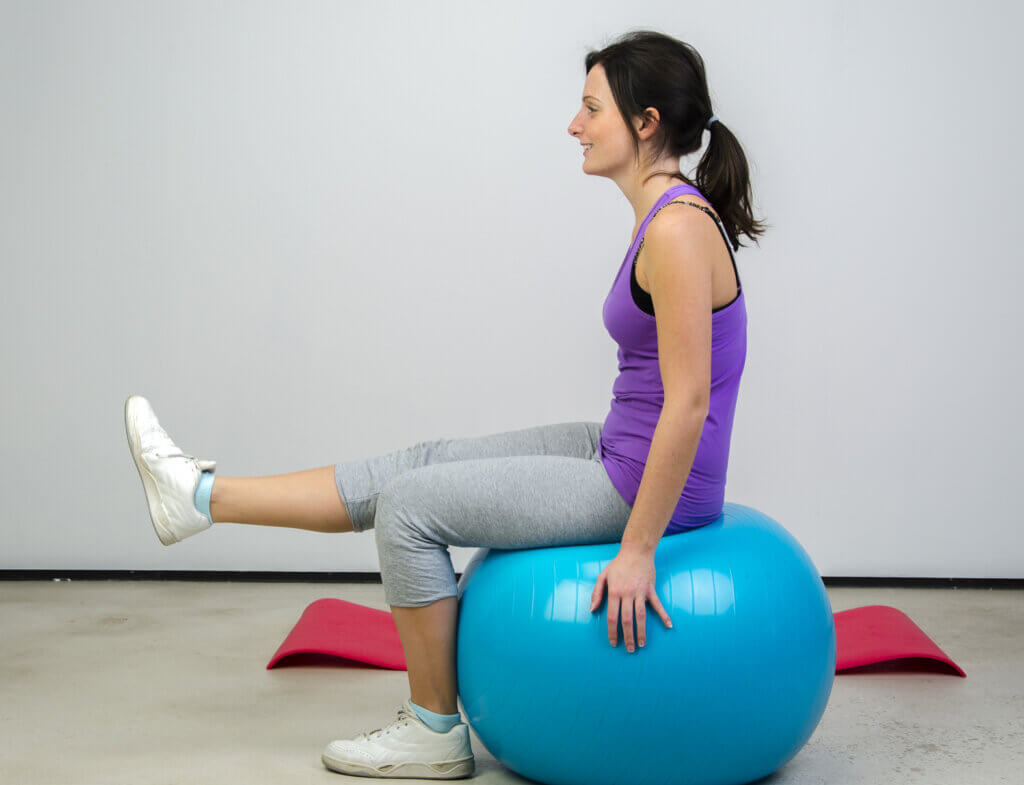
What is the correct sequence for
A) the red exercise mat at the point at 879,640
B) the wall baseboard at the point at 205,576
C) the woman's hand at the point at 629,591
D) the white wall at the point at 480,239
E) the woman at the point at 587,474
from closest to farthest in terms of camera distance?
the woman's hand at the point at 629,591 < the woman at the point at 587,474 < the red exercise mat at the point at 879,640 < the white wall at the point at 480,239 < the wall baseboard at the point at 205,576

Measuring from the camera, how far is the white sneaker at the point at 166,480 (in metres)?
1.84

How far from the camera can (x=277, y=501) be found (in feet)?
6.08

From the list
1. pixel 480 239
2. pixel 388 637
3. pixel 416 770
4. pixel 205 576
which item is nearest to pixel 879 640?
pixel 388 637

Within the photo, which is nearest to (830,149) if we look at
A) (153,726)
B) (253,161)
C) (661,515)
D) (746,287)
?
(746,287)

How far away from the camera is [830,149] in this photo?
3369mm

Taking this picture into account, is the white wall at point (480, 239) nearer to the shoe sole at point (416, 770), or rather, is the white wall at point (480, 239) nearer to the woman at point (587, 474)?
the woman at point (587, 474)

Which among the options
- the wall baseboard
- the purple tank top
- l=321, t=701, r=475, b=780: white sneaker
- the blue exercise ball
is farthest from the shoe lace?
the wall baseboard

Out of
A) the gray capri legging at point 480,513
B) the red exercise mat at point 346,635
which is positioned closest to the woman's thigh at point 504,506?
the gray capri legging at point 480,513

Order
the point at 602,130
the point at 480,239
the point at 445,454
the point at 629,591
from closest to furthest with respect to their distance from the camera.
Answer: the point at 629,591, the point at 602,130, the point at 445,454, the point at 480,239

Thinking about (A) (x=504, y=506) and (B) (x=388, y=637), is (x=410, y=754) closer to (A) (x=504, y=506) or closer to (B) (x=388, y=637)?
(A) (x=504, y=506)

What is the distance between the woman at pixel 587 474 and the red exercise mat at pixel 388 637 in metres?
0.72

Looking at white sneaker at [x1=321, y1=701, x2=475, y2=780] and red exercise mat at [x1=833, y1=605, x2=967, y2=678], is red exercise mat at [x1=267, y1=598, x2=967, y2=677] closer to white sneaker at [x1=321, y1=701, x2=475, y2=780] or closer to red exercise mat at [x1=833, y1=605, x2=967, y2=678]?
red exercise mat at [x1=833, y1=605, x2=967, y2=678]

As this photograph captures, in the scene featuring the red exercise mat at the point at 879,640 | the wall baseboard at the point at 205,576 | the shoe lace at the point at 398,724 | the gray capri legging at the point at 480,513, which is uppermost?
the gray capri legging at the point at 480,513

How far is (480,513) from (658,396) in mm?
350
